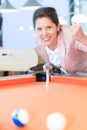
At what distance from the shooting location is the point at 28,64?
116 inches

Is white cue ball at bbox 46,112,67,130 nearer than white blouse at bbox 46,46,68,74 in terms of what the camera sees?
Yes

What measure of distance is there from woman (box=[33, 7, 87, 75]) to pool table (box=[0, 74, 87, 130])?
0.30 meters

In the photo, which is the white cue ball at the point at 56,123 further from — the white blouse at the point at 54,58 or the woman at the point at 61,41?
the white blouse at the point at 54,58

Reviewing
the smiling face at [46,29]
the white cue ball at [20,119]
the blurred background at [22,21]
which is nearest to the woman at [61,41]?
the smiling face at [46,29]

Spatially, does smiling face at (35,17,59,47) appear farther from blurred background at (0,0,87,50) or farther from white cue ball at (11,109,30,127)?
blurred background at (0,0,87,50)

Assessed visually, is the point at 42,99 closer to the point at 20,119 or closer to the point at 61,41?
the point at 20,119

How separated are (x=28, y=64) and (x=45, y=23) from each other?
70 centimetres

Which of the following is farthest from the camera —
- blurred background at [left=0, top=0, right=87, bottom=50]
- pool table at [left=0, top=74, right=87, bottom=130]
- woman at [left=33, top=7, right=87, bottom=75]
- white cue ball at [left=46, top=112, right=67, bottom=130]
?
blurred background at [left=0, top=0, right=87, bottom=50]

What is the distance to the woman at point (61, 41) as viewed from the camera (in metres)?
2.33

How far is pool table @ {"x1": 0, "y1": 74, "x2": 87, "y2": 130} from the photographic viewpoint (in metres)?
1.21

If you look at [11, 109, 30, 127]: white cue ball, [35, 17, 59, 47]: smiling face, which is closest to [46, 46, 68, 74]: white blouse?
A: [35, 17, 59, 47]: smiling face

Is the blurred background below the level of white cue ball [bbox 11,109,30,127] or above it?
above

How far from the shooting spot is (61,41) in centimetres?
244

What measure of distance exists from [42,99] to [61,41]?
90 cm
